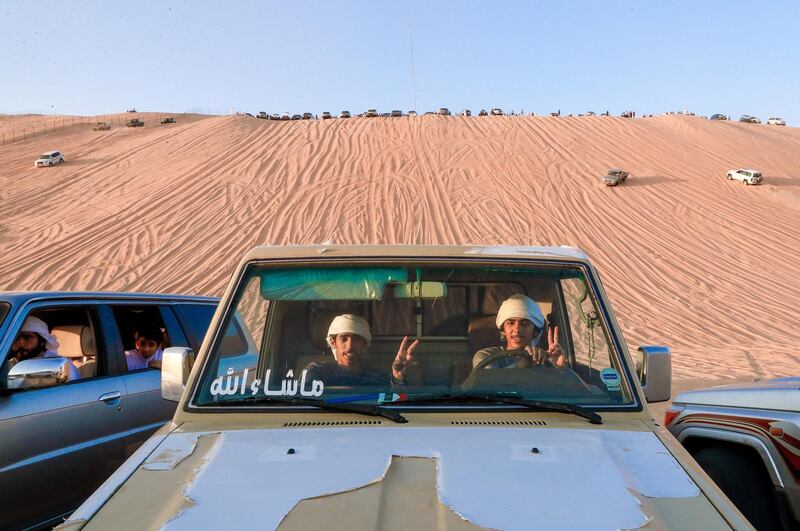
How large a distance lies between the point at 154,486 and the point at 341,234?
2222cm

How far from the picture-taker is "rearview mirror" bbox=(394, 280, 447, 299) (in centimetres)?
314

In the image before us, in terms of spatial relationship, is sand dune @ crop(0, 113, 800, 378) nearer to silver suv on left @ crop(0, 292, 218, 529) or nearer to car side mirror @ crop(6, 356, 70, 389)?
silver suv on left @ crop(0, 292, 218, 529)

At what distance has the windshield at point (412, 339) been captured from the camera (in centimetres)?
285

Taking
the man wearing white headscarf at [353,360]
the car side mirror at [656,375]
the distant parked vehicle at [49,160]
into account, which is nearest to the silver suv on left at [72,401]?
the man wearing white headscarf at [353,360]

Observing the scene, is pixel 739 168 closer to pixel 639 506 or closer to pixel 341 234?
pixel 341 234

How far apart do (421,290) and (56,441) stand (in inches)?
109

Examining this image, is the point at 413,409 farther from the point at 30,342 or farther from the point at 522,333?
the point at 30,342

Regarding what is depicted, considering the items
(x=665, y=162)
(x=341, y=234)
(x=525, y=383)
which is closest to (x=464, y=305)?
(x=525, y=383)

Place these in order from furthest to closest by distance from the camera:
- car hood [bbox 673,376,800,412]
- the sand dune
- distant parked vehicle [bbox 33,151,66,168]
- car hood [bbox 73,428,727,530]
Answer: distant parked vehicle [bbox 33,151,66,168]
the sand dune
car hood [bbox 673,376,800,412]
car hood [bbox 73,428,727,530]

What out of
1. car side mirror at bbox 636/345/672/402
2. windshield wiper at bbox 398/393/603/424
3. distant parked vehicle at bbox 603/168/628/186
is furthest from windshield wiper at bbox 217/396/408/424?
distant parked vehicle at bbox 603/168/628/186

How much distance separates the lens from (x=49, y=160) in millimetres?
35562

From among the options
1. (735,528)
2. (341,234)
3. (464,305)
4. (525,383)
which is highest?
(341,234)

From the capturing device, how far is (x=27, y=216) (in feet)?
90.5

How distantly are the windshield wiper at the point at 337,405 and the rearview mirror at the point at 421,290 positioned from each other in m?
0.62
